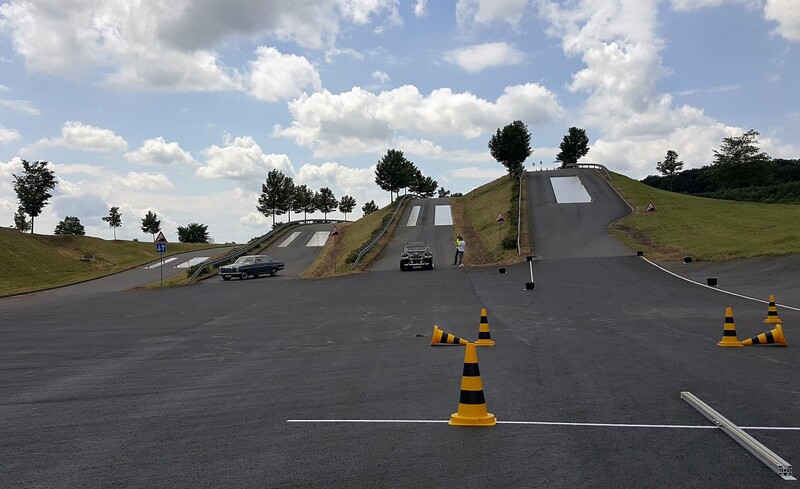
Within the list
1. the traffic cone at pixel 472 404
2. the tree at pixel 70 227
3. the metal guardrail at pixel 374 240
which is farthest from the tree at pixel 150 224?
the traffic cone at pixel 472 404

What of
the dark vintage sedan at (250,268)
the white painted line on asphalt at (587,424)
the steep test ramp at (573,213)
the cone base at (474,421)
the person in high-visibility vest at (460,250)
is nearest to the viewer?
the white painted line on asphalt at (587,424)

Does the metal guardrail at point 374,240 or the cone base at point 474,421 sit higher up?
the metal guardrail at point 374,240

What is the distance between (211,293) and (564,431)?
25301 millimetres

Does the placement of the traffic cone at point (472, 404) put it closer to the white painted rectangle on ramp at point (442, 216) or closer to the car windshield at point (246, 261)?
the car windshield at point (246, 261)

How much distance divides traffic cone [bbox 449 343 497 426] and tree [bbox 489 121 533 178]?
247 feet

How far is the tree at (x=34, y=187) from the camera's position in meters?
67.4

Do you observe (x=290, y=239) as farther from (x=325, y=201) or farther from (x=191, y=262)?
(x=325, y=201)

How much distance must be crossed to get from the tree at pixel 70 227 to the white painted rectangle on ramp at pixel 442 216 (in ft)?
250

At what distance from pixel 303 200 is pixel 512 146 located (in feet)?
132

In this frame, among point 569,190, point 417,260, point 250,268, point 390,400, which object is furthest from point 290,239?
point 390,400

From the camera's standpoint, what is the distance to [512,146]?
81.2 meters

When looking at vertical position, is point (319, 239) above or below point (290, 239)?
below

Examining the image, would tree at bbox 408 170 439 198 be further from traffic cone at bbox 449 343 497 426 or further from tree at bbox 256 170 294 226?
traffic cone at bbox 449 343 497 426

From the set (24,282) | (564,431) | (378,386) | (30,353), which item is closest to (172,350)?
(30,353)
